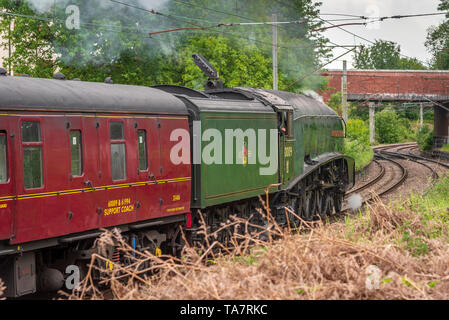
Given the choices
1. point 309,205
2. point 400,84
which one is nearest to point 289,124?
point 309,205

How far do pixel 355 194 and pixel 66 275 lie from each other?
51.7 feet

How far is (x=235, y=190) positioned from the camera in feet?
39.3

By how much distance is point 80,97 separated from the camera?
28.0 ft

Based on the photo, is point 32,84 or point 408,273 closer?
point 408,273

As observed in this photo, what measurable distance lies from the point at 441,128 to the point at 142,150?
45.1m

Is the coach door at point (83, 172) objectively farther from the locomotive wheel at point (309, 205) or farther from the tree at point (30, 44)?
the tree at point (30, 44)

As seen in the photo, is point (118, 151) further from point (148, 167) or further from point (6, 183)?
point (6, 183)

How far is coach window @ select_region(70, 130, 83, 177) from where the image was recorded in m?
8.33

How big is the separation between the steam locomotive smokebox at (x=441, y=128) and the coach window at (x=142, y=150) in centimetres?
4320

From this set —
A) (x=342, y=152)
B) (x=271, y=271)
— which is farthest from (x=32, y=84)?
(x=342, y=152)

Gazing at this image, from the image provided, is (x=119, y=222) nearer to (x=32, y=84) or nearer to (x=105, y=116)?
(x=105, y=116)

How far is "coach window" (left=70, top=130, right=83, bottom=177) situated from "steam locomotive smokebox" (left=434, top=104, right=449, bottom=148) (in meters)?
44.7

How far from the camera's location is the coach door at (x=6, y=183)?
23.5 feet

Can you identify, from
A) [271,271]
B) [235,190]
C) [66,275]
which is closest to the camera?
[271,271]
